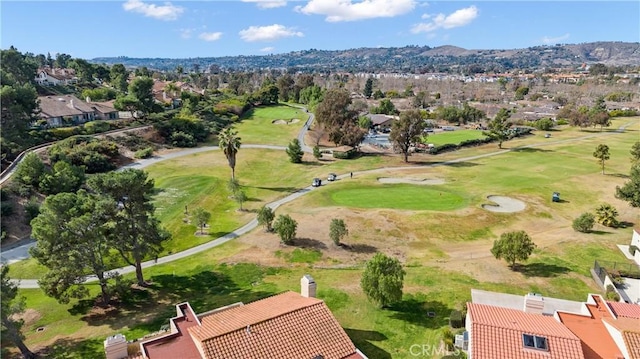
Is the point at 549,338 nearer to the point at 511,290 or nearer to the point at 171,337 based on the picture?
the point at 511,290

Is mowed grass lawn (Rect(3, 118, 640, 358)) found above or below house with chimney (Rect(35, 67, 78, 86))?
below

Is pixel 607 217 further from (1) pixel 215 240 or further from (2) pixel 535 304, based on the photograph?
(1) pixel 215 240

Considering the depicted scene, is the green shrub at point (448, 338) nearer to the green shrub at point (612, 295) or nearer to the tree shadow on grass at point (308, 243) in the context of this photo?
the green shrub at point (612, 295)

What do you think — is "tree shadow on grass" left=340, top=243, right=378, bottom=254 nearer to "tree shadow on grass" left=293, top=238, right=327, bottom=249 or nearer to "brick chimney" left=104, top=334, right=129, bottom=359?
"tree shadow on grass" left=293, top=238, right=327, bottom=249

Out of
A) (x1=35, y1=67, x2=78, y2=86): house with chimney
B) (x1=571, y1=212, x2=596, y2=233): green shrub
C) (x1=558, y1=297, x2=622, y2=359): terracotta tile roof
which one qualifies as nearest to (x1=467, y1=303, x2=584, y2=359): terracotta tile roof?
(x1=558, y1=297, x2=622, y2=359): terracotta tile roof

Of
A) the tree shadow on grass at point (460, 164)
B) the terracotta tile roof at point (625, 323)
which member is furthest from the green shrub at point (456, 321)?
the tree shadow on grass at point (460, 164)

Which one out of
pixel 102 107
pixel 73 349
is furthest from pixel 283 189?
pixel 102 107

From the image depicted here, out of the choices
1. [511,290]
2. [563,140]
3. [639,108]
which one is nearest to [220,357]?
[511,290]
